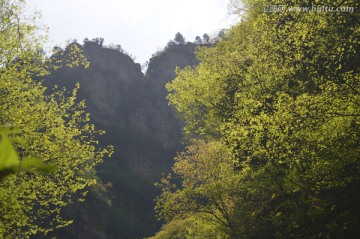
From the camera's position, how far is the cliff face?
74562mm

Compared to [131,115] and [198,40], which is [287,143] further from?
[198,40]

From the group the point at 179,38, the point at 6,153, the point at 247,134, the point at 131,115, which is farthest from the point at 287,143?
the point at 179,38

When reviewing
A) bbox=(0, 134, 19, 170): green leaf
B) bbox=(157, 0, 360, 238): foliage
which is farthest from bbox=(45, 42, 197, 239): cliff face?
bbox=(0, 134, 19, 170): green leaf

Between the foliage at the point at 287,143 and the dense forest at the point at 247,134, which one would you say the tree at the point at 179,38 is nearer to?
the dense forest at the point at 247,134

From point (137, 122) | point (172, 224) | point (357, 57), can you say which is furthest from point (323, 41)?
point (137, 122)

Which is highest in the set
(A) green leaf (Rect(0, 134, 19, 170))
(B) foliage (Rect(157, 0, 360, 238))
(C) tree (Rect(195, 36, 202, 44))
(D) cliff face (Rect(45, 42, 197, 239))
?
(C) tree (Rect(195, 36, 202, 44))

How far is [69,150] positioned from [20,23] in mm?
6243

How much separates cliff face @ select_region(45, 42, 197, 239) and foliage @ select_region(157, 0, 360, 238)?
2096 inches

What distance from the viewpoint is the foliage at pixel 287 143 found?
10.7 metres

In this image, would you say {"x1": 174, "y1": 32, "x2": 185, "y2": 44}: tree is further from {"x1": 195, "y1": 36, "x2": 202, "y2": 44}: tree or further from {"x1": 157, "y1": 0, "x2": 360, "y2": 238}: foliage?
{"x1": 157, "y1": 0, "x2": 360, "y2": 238}: foliage

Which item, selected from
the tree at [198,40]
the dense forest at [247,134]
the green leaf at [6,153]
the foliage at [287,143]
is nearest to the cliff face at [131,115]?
the tree at [198,40]

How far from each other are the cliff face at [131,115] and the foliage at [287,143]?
53246 millimetres

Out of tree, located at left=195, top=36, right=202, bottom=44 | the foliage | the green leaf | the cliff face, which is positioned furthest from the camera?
tree, located at left=195, top=36, right=202, bottom=44

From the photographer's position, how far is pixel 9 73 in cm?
1371
